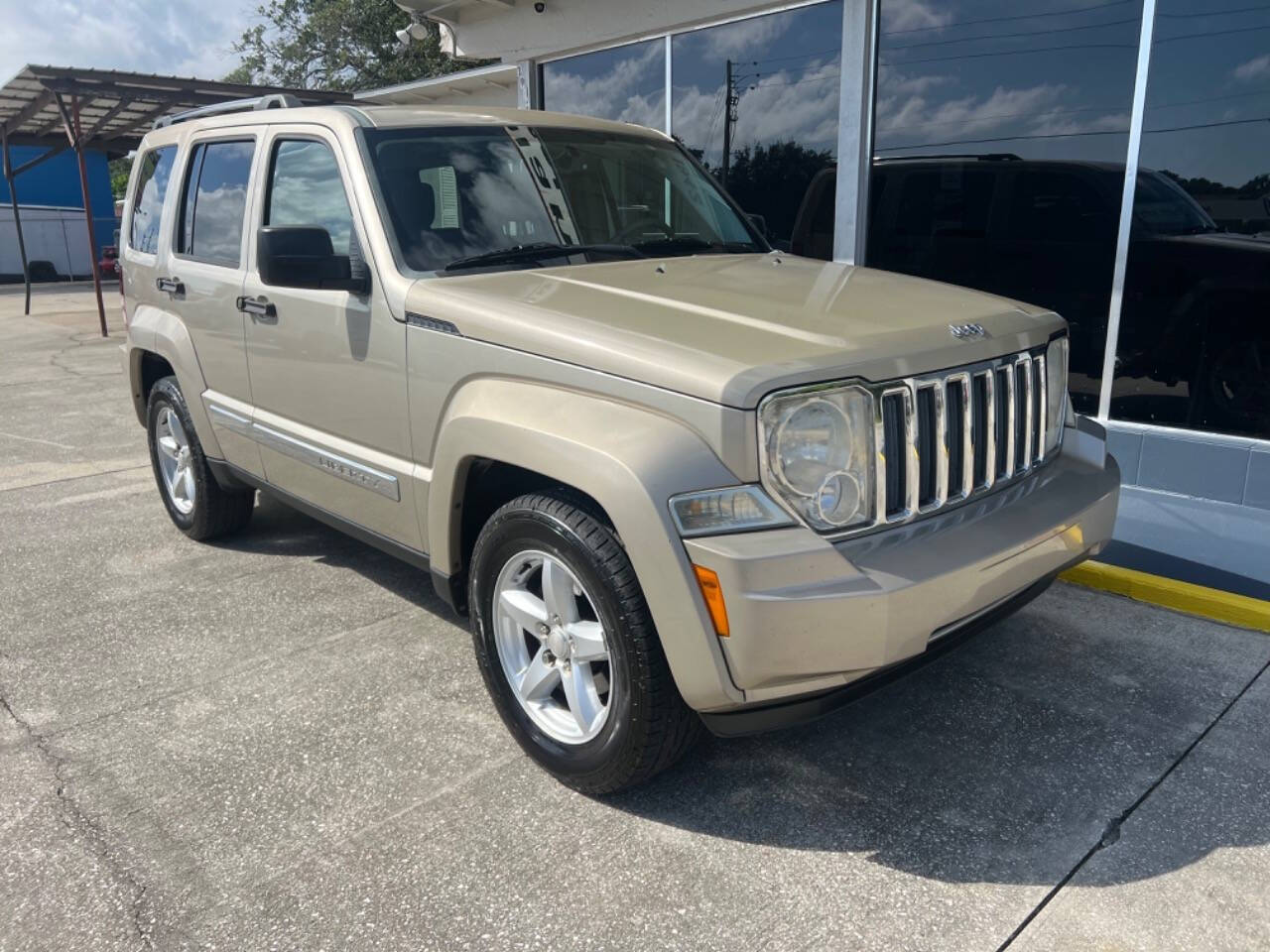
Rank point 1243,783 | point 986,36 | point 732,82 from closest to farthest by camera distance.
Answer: point 1243,783 → point 986,36 → point 732,82

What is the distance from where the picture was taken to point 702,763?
3.12 meters

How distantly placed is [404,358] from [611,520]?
43.0 inches

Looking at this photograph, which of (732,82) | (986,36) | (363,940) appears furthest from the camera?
(732,82)

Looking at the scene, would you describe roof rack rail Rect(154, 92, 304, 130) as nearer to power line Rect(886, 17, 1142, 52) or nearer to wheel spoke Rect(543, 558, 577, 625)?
wheel spoke Rect(543, 558, 577, 625)

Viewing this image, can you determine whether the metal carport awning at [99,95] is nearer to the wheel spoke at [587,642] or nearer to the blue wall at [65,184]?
the wheel spoke at [587,642]

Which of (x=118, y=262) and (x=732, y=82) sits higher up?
(x=732, y=82)

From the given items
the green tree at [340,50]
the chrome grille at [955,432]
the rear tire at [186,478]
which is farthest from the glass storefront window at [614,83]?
the green tree at [340,50]

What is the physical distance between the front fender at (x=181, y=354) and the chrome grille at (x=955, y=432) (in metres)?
3.26

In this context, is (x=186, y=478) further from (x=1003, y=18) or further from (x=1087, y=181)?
(x=1003, y=18)


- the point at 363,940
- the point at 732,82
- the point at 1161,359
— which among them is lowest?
the point at 363,940

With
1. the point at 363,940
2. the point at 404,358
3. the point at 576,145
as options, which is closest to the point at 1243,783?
the point at 363,940

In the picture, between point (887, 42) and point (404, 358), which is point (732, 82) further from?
point (404, 358)

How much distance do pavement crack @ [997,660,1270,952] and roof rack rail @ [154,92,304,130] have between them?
388 centimetres

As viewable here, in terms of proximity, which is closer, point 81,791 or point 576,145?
point 81,791
